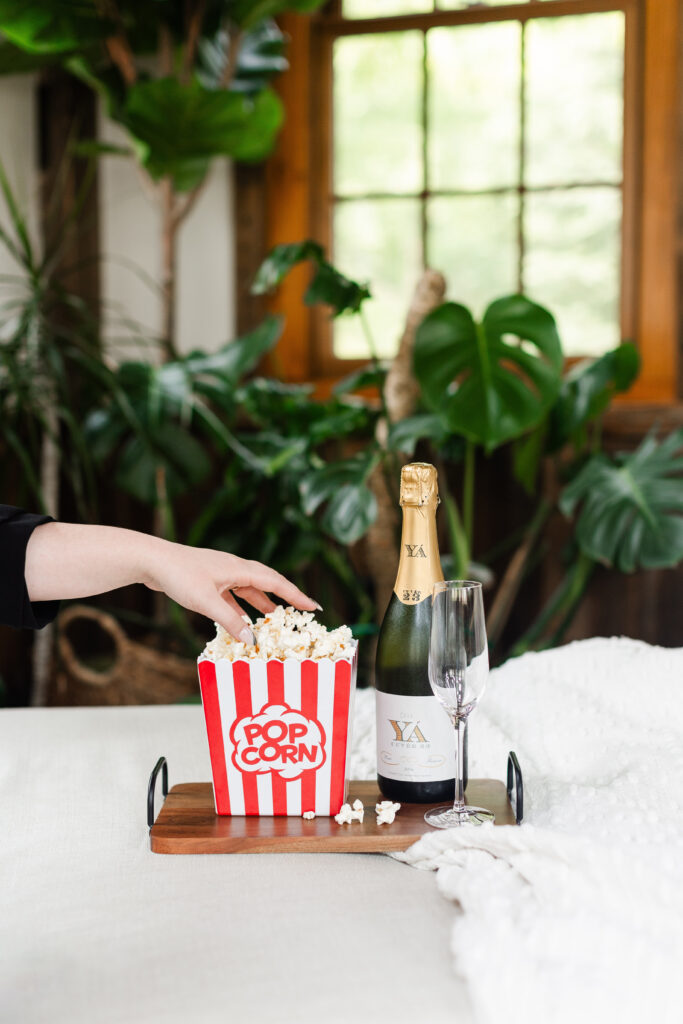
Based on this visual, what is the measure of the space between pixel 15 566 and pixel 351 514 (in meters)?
0.98

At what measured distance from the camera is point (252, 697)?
0.85 m

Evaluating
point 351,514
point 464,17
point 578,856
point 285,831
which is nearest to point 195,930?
point 285,831

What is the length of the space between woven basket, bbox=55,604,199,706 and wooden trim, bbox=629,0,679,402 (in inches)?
54.0

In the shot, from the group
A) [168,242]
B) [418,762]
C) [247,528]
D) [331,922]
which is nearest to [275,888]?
[331,922]

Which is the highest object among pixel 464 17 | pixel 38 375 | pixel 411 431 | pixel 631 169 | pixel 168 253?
pixel 464 17

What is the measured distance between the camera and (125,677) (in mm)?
2242

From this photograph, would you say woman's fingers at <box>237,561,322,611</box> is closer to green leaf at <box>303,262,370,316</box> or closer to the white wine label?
the white wine label

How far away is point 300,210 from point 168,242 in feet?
1.40

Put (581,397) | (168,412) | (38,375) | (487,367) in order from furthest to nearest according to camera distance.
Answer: (168,412), (38,375), (581,397), (487,367)

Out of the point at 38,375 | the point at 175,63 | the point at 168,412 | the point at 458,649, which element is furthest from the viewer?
the point at 175,63

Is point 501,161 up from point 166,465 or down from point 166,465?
up

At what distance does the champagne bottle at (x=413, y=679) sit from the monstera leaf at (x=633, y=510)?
957 mm

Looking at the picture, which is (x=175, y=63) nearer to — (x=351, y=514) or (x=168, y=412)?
(x=168, y=412)

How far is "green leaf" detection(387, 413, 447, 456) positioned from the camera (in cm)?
187
